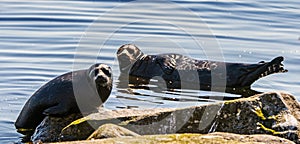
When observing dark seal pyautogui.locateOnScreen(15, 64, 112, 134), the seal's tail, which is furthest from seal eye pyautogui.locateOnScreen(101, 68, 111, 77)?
the seal's tail

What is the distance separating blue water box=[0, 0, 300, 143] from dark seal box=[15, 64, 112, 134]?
245mm

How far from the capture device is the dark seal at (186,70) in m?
10.7

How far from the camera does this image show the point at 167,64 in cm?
1143

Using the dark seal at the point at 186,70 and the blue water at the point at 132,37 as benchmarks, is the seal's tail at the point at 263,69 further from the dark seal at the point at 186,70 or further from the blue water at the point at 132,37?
the blue water at the point at 132,37

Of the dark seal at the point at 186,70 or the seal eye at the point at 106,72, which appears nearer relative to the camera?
the seal eye at the point at 106,72

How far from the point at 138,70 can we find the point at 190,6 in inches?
221

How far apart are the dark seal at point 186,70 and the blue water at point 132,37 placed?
0.76ft

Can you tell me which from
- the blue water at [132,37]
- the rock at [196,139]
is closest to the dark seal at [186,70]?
the blue water at [132,37]

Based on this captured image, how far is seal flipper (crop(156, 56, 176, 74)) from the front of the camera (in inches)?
449

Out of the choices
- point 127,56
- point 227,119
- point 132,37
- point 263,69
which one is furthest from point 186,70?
point 227,119

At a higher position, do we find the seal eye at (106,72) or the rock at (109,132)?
the seal eye at (106,72)

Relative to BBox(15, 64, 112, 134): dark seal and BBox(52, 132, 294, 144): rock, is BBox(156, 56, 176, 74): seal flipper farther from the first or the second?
BBox(52, 132, 294, 144): rock

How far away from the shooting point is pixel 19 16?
15.8 m

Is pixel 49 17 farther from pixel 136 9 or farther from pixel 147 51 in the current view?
pixel 147 51
